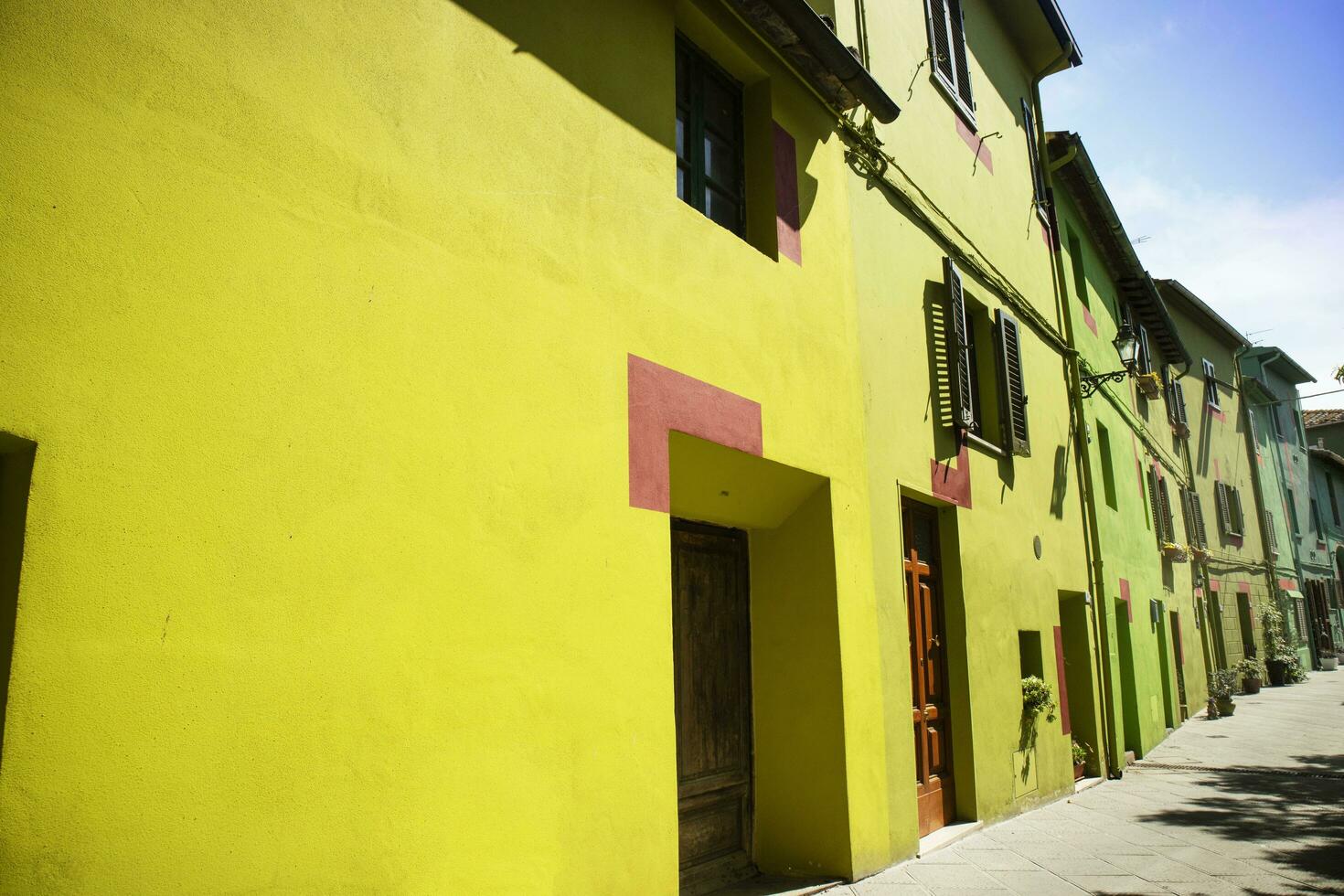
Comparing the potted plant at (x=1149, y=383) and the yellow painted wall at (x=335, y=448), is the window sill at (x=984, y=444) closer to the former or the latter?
the yellow painted wall at (x=335, y=448)

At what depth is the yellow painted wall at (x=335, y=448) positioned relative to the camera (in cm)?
220

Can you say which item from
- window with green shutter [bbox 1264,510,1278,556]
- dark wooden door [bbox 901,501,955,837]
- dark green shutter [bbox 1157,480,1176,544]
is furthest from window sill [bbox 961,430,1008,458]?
window with green shutter [bbox 1264,510,1278,556]

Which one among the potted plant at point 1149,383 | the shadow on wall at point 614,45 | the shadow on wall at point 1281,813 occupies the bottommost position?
the shadow on wall at point 1281,813

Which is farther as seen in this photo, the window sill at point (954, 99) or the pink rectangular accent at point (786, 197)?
the window sill at point (954, 99)

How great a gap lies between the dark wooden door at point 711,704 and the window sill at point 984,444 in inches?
113

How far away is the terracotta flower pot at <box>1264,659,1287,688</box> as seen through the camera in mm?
21906

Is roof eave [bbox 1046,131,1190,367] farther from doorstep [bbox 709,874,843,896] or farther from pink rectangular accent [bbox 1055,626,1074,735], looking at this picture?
doorstep [bbox 709,874,843,896]

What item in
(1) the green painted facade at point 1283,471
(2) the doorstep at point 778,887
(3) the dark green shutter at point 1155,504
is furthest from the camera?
(1) the green painted facade at point 1283,471

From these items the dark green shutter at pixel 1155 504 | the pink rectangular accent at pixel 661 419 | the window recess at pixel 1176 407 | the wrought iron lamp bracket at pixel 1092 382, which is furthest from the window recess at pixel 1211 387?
the pink rectangular accent at pixel 661 419

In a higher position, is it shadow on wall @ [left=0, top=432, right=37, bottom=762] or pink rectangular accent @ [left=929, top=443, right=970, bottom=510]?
pink rectangular accent @ [left=929, top=443, right=970, bottom=510]

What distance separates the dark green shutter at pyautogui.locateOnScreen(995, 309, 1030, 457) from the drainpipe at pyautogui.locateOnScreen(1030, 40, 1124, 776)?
2.24 metres

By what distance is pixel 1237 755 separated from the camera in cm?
1138

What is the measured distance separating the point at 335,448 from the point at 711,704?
3.14m

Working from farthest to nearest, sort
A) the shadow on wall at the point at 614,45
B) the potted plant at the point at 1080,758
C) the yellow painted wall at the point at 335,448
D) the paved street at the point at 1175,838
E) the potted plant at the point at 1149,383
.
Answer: the potted plant at the point at 1149,383
the potted plant at the point at 1080,758
the paved street at the point at 1175,838
the shadow on wall at the point at 614,45
the yellow painted wall at the point at 335,448
